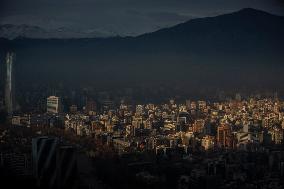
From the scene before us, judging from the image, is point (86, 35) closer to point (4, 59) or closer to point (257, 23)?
point (4, 59)

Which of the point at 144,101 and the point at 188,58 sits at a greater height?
the point at 188,58

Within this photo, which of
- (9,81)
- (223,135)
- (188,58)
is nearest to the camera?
(223,135)

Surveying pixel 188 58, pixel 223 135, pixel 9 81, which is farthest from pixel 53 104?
pixel 223 135

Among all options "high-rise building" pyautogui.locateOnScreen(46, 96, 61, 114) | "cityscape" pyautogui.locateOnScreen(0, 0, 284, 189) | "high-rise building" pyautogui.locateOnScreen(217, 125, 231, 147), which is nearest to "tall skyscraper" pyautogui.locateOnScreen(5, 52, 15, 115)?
"cityscape" pyautogui.locateOnScreen(0, 0, 284, 189)

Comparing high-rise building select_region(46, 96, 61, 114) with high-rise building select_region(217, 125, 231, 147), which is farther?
high-rise building select_region(46, 96, 61, 114)

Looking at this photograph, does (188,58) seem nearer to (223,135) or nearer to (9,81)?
(223,135)

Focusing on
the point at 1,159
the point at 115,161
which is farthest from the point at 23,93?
the point at 115,161

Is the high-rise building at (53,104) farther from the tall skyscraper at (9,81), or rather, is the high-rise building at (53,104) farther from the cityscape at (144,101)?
the tall skyscraper at (9,81)

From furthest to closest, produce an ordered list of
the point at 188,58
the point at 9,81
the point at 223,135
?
the point at 9,81, the point at 188,58, the point at 223,135

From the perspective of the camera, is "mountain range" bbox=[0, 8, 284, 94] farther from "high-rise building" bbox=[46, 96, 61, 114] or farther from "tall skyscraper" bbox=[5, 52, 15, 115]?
"tall skyscraper" bbox=[5, 52, 15, 115]
